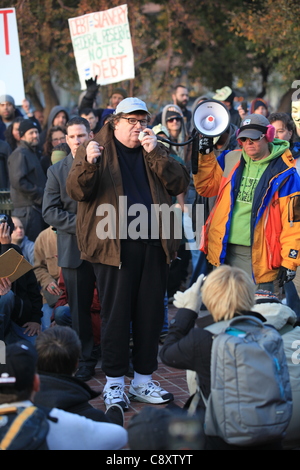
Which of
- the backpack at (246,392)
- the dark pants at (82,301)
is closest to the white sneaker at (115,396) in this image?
the dark pants at (82,301)

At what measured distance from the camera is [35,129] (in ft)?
28.3

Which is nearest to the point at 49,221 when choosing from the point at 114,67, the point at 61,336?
the point at 61,336

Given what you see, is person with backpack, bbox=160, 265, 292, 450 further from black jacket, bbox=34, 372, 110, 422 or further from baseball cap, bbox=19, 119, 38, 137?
baseball cap, bbox=19, 119, 38, 137

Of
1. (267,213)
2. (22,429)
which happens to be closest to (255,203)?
(267,213)

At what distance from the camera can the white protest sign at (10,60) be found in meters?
9.48

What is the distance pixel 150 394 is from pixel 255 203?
1.63m

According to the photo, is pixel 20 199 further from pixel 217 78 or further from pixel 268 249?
pixel 217 78

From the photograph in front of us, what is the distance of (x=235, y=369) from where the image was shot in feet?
11.6

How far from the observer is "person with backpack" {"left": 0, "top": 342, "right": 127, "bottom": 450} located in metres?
3.11

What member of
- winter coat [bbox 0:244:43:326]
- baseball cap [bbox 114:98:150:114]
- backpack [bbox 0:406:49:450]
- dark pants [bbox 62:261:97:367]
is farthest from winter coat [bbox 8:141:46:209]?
backpack [bbox 0:406:49:450]

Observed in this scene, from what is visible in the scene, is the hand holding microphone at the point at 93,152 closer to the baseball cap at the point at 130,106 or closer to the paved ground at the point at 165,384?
the baseball cap at the point at 130,106

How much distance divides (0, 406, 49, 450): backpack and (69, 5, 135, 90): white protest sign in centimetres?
711

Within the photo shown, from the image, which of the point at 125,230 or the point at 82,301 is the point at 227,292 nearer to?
the point at 125,230

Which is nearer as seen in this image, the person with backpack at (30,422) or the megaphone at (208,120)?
the person with backpack at (30,422)
